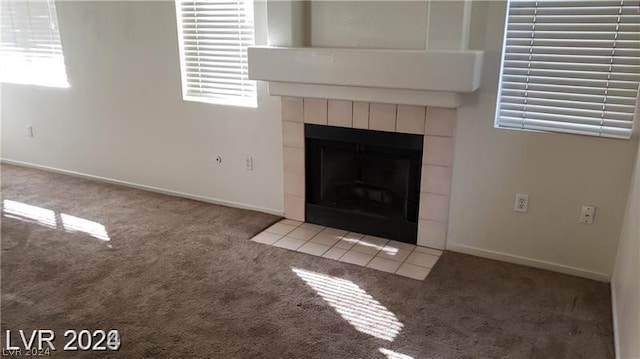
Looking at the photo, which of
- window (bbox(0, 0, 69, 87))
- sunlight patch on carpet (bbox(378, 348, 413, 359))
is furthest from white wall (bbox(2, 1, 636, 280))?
sunlight patch on carpet (bbox(378, 348, 413, 359))

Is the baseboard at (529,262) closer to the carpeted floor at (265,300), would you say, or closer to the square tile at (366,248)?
the carpeted floor at (265,300)

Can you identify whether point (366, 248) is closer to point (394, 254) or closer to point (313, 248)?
point (394, 254)

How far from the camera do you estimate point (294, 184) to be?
360 cm

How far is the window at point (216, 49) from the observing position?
3.51 metres

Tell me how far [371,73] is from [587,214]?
147 centimetres

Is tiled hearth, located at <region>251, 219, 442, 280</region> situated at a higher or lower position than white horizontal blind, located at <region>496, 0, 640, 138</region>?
lower

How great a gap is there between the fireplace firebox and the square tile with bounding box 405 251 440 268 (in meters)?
0.17

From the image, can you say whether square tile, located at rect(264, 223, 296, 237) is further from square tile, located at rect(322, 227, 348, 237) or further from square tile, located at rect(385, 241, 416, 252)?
square tile, located at rect(385, 241, 416, 252)

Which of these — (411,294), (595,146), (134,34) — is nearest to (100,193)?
(134,34)

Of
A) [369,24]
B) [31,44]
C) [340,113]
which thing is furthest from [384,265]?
[31,44]

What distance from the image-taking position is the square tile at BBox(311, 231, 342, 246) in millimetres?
3279

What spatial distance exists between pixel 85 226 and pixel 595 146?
11.1 ft

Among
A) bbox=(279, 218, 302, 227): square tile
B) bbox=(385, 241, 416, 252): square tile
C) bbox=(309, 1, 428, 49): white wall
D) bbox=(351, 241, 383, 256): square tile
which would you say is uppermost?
bbox=(309, 1, 428, 49): white wall

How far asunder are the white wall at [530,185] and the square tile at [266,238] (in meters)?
1.21
